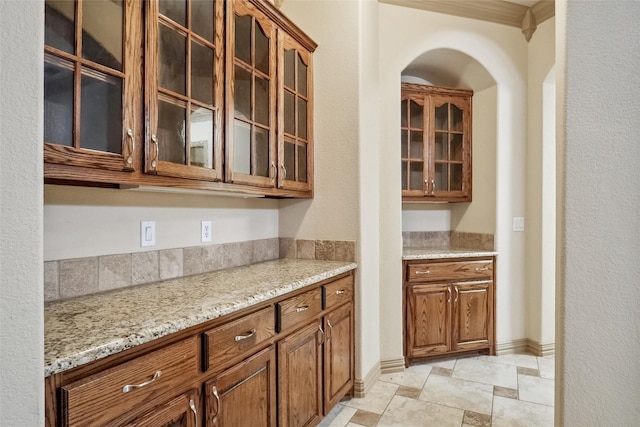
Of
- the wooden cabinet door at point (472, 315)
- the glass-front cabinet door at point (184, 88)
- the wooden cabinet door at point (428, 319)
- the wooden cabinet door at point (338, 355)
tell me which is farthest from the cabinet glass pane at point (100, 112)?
the wooden cabinet door at point (472, 315)

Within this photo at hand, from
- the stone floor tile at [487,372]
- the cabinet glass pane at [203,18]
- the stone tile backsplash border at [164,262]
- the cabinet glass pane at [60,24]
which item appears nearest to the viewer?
the cabinet glass pane at [60,24]

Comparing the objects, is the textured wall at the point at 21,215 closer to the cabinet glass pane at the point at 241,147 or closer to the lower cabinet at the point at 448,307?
the cabinet glass pane at the point at 241,147

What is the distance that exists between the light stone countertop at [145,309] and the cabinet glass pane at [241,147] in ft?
1.87

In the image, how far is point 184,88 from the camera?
1.51m

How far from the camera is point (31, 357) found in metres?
0.70

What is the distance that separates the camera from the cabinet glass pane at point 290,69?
2.22 metres

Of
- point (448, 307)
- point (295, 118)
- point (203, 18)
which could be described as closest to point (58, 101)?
point (203, 18)

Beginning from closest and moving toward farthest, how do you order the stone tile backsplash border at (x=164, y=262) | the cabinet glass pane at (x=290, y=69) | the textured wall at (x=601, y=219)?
the textured wall at (x=601, y=219) → the stone tile backsplash border at (x=164, y=262) → the cabinet glass pane at (x=290, y=69)

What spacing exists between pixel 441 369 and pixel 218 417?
2.13 meters

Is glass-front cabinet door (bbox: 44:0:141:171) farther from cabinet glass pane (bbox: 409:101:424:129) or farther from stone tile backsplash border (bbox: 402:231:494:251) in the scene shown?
stone tile backsplash border (bbox: 402:231:494:251)

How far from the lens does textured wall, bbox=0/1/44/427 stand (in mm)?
664

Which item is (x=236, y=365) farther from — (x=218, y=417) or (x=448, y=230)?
(x=448, y=230)

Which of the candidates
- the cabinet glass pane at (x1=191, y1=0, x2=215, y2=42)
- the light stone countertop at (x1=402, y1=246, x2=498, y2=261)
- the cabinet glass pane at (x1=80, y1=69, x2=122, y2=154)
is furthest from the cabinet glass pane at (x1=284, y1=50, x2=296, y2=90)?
the light stone countertop at (x1=402, y1=246, x2=498, y2=261)

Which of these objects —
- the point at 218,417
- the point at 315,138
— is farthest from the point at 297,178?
the point at 218,417
